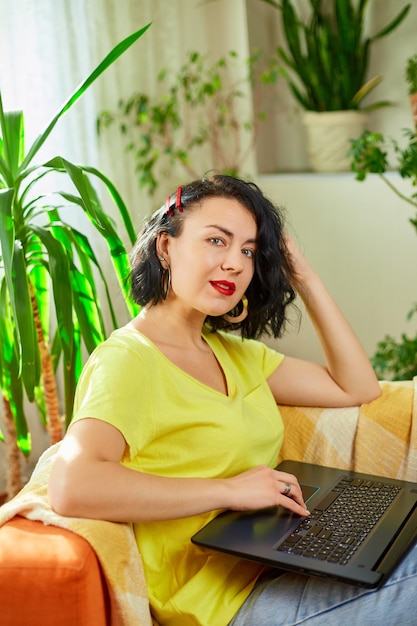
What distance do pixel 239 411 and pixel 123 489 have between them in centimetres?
35

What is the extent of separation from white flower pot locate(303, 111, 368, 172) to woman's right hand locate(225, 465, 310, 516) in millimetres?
2374

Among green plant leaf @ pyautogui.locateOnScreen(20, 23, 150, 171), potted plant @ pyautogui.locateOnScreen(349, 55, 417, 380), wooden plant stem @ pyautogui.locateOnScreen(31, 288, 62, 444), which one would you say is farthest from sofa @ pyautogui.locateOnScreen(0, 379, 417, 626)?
potted plant @ pyautogui.locateOnScreen(349, 55, 417, 380)

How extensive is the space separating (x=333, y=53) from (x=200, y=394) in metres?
2.44

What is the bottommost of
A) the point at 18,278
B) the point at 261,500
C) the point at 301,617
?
the point at 301,617

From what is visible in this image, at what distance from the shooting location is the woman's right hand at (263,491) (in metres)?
1.44

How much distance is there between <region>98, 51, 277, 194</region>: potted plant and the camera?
3.35 metres

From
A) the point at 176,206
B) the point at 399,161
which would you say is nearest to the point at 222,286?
the point at 176,206

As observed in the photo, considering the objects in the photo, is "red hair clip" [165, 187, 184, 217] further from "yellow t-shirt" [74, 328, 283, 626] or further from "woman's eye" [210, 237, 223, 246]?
"yellow t-shirt" [74, 328, 283, 626]

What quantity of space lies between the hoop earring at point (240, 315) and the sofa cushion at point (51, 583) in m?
0.65

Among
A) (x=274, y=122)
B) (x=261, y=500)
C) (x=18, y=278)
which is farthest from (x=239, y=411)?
(x=274, y=122)

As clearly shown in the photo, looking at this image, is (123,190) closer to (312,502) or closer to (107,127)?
(107,127)

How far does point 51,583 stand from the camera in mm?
1237

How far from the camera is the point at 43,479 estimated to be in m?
1.51

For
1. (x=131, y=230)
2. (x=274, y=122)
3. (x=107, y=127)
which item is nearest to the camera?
(x=131, y=230)
